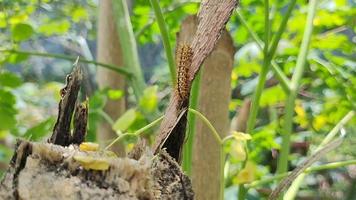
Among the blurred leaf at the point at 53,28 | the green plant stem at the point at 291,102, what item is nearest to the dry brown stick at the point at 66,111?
the green plant stem at the point at 291,102

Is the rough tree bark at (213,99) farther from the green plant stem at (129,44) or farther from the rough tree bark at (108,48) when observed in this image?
A: the rough tree bark at (108,48)

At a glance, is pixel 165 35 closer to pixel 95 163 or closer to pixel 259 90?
pixel 259 90

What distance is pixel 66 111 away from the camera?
16.4 inches

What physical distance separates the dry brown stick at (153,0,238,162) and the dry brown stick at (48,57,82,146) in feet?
0.22

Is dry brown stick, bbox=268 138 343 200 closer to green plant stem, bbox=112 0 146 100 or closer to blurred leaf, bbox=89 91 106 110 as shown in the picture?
green plant stem, bbox=112 0 146 100

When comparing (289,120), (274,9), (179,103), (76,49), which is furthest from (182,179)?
(76,49)

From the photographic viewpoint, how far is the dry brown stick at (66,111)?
0.42m

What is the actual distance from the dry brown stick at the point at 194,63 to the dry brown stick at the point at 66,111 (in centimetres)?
7

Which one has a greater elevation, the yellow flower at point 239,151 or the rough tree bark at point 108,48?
the rough tree bark at point 108,48

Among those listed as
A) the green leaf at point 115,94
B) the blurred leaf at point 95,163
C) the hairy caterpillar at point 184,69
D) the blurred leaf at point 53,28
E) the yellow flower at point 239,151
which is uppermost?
the blurred leaf at point 53,28

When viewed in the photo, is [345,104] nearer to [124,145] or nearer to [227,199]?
[227,199]

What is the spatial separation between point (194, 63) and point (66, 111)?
0.32 ft

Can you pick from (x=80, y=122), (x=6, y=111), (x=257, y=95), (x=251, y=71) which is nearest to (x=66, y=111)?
(x=80, y=122)

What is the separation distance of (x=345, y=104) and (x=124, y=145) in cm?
35
